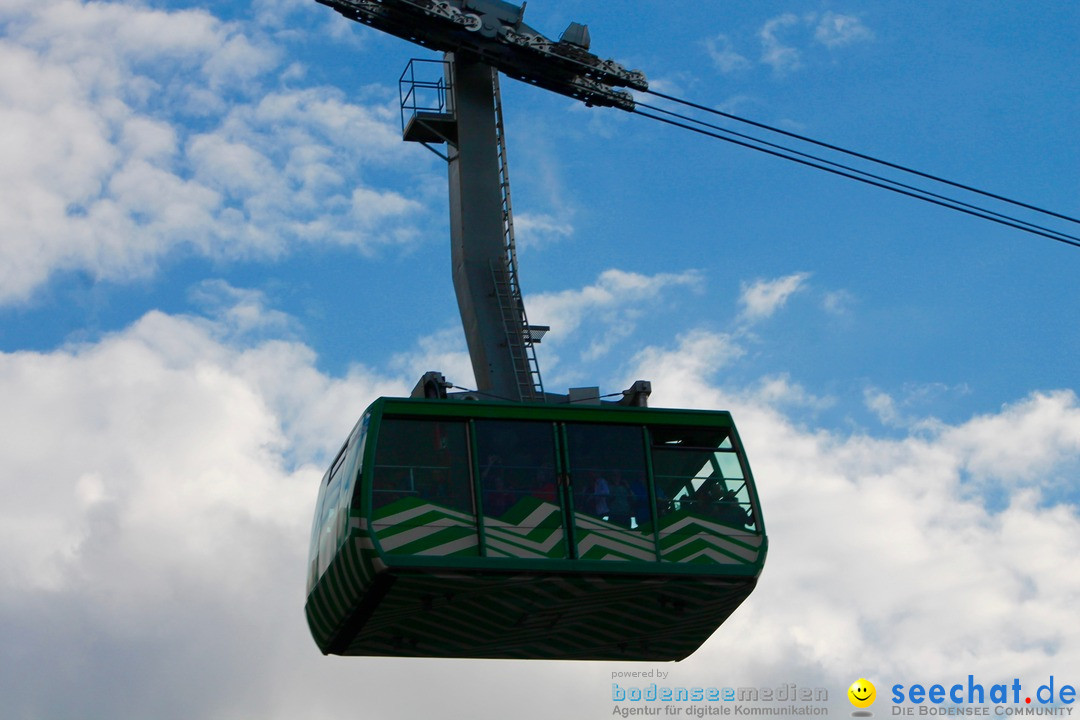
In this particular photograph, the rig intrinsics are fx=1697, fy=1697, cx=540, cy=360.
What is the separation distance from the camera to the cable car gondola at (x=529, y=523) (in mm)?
18625

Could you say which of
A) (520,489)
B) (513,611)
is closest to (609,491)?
(520,489)

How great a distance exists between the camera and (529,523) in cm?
1902

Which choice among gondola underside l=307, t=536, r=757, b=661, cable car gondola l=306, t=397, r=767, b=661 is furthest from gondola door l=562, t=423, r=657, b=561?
gondola underside l=307, t=536, r=757, b=661

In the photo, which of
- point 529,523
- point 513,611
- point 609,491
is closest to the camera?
point 529,523

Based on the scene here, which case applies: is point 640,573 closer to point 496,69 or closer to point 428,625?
point 428,625

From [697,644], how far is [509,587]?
3.70 metres

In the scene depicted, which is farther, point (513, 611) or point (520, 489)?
point (513, 611)

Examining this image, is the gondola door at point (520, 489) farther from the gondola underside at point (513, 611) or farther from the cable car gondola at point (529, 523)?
the gondola underside at point (513, 611)

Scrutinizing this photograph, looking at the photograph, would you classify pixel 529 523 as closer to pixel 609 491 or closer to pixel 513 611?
pixel 609 491

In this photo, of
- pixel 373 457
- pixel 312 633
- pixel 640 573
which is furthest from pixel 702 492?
pixel 312 633

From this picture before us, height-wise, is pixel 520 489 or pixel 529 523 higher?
pixel 520 489

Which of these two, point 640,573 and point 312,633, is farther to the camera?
point 312,633

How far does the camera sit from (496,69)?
2500 centimetres

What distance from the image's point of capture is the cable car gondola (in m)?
18.6
